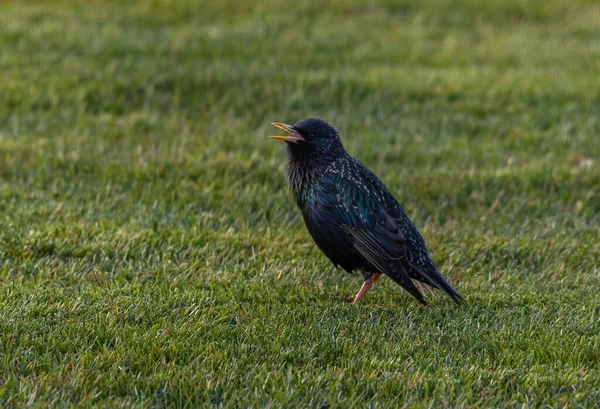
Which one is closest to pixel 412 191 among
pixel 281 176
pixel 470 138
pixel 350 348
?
pixel 281 176

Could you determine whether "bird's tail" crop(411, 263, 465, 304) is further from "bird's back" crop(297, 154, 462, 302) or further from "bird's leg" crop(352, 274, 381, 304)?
"bird's leg" crop(352, 274, 381, 304)

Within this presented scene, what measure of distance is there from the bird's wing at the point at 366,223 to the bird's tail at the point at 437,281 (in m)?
0.18

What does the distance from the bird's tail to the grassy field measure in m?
0.15

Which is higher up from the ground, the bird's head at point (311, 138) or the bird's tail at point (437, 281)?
the bird's head at point (311, 138)

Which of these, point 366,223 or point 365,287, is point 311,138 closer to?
point 366,223

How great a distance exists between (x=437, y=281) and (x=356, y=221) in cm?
71

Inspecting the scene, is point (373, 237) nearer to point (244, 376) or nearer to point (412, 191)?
point (244, 376)

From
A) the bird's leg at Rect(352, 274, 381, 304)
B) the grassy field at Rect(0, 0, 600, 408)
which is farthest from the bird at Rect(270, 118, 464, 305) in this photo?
the grassy field at Rect(0, 0, 600, 408)

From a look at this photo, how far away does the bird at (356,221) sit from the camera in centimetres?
611

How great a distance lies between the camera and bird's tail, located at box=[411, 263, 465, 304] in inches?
237

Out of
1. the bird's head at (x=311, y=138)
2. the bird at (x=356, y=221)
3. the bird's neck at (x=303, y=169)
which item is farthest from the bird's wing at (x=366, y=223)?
the bird's head at (x=311, y=138)

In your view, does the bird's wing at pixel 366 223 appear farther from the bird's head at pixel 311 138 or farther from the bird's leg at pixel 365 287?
the bird's head at pixel 311 138

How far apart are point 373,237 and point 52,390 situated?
99.4 inches

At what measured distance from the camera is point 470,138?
1038 cm
